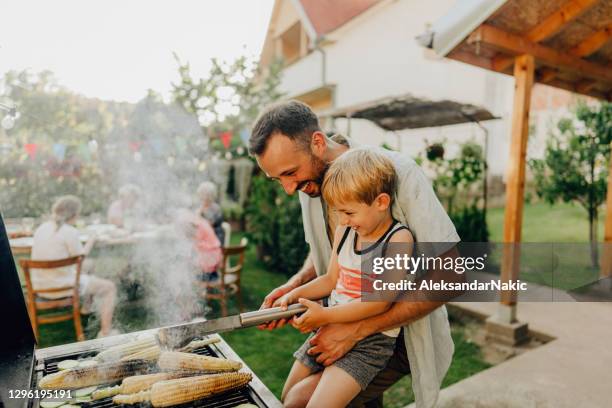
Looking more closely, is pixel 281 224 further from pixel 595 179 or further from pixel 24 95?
pixel 24 95

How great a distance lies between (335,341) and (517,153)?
3688 mm

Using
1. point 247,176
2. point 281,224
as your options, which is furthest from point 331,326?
point 247,176

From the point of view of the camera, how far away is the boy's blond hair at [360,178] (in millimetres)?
1943

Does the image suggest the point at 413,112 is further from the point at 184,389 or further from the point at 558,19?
the point at 184,389

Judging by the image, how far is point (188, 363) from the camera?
2.03 meters

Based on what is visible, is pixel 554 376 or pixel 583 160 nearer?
pixel 554 376

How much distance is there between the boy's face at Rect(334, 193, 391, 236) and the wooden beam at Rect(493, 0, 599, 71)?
137 inches

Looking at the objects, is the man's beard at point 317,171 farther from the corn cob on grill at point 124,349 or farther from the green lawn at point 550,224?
the green lawn at point 550,224

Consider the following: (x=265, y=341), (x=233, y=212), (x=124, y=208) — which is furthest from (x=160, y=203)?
(x=265, y=341)

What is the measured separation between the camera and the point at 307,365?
7.36ft

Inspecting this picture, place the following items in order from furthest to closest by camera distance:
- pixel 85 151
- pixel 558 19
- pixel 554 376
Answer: pixel 85 151
pixel 558 19
pixel 554 376

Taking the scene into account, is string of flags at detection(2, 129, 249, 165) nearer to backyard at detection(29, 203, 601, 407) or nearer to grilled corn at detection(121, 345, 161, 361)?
backyard at detection(29, 203, 601, 407)

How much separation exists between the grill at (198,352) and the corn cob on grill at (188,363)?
145mm

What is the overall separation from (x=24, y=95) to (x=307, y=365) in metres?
13.1
